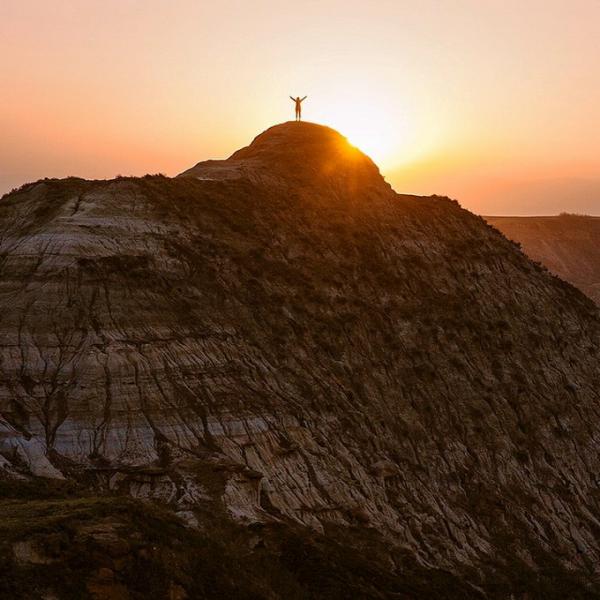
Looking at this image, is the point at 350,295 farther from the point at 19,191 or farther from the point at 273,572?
the point at 273,572

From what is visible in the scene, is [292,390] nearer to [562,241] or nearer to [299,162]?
[299,162]

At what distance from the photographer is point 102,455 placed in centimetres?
3297

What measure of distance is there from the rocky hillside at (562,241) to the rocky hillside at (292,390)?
8759 centimetres

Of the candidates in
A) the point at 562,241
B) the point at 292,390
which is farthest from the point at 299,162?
the point at 562,241

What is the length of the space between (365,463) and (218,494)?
31.5 feet

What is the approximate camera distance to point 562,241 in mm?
151875

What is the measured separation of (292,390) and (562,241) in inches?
4727

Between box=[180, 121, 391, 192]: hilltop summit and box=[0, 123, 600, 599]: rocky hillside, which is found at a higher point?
box=[180, 121, 391, 192]: hilltop summit

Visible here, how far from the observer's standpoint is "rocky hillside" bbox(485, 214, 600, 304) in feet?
470

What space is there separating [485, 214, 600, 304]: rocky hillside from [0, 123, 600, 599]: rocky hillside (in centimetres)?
8759

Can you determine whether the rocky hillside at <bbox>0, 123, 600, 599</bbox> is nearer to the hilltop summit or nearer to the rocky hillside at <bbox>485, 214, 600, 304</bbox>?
the hilltop summit

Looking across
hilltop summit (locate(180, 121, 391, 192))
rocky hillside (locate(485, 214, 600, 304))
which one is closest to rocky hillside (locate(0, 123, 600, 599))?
hilltop summit (locate(180, 121, 391, 192))

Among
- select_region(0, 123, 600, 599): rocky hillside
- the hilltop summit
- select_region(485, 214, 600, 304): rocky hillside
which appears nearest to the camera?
select_region(0, 123, 600, 599): rocky hillside

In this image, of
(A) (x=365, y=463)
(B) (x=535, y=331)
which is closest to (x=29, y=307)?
(A) (x=365, y=463)
